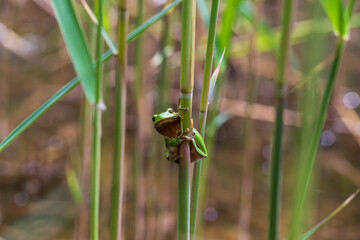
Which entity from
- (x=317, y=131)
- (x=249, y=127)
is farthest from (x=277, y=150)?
(x=249, y=127)

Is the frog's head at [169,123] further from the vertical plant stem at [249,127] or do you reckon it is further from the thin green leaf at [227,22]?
the vertical plant stem at [249,127]

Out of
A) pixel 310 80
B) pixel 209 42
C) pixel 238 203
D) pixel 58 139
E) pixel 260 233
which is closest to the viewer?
pixel 209 42

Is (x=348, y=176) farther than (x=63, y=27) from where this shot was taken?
Yes

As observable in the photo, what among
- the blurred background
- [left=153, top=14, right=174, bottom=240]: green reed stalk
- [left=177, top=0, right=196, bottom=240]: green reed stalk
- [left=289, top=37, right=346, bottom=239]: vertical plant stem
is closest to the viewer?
[left=177, top=0, right=196, bottom=240]: green reed stalk

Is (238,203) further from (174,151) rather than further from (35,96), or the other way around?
(174,151)

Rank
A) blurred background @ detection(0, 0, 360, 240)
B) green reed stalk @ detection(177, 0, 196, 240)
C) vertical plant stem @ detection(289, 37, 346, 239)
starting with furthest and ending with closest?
1. blurred background @ detection(0, 0, 360, 240)
2. vertical plant stem @ detection(289, 37, 346, 239)
3. green reed stalk @ detection(177, 0, 196, 240)

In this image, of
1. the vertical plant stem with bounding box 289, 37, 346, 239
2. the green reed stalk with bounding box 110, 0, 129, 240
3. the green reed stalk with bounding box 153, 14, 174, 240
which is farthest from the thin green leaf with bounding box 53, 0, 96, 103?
the green reed stalk with bounding box 153, 14, 174, 240

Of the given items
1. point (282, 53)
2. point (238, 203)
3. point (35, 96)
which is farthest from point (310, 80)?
point (35, 96)

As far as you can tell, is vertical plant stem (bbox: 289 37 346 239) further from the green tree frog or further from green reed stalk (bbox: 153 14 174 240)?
green reed stalk (bbox: 153 14 174 240)
